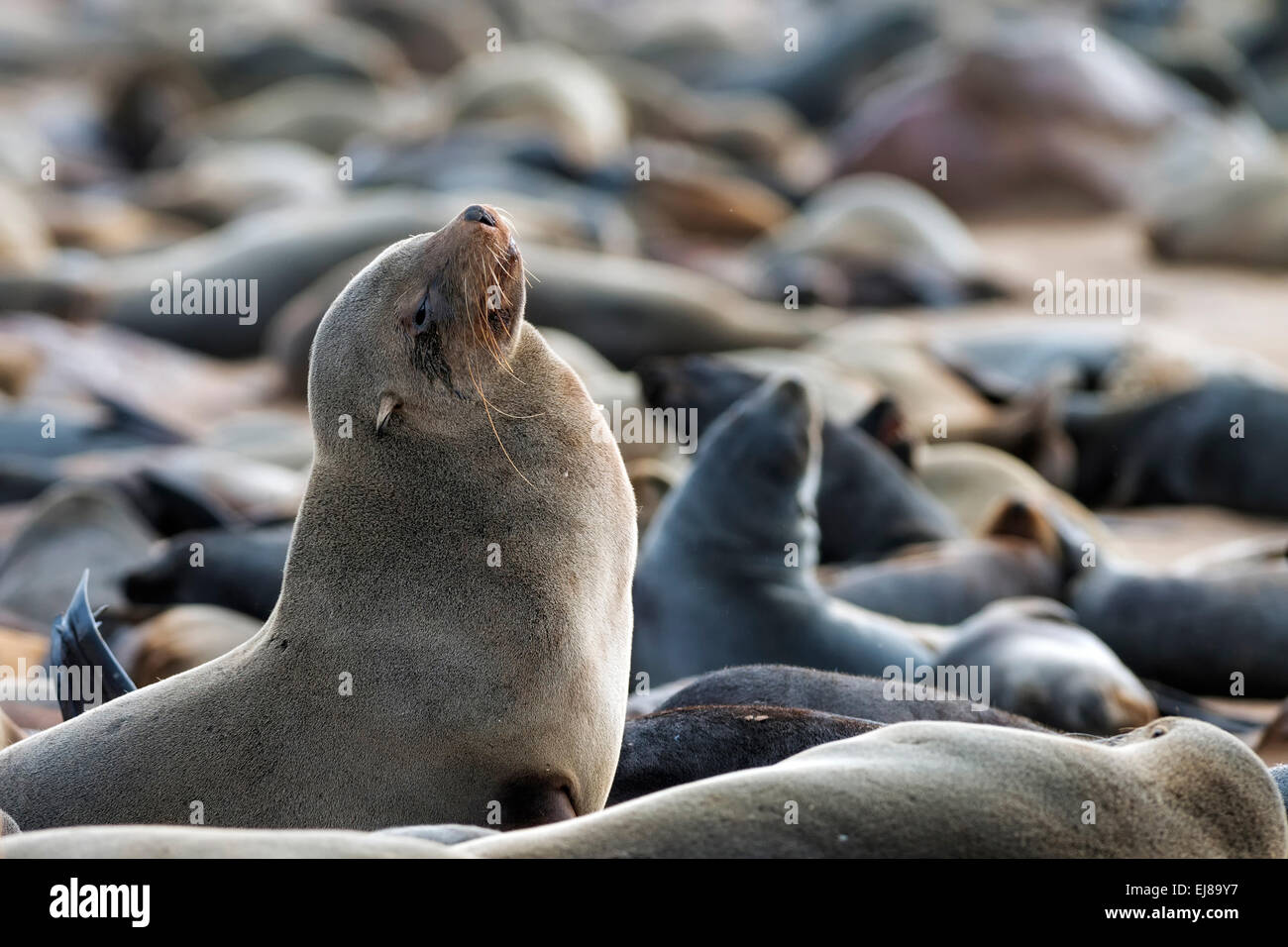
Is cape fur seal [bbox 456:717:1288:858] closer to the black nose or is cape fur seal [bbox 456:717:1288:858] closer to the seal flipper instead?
the black nose

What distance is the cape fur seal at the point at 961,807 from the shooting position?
8.34 ft

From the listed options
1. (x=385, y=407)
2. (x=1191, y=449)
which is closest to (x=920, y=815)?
(x=385, y=407)

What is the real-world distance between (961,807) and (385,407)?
140 cm

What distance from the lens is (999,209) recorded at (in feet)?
54.7

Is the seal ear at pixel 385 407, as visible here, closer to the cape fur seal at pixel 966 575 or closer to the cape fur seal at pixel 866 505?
the cape fur seal at pixel 966 575

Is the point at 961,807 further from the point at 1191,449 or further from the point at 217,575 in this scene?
the point at 1191,449

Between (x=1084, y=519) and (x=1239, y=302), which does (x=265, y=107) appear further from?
(x=1084, y=519)

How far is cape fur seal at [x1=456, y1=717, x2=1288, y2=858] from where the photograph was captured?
100 inches

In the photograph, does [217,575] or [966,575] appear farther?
[966,575]

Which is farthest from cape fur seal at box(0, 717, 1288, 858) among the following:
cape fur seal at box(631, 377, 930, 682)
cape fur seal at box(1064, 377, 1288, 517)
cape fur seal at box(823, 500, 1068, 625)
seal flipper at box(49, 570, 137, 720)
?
cape fur seal at box(1064, 377, 1288, 517)

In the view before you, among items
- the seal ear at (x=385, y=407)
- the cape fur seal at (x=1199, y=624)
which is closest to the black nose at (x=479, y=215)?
the seal ear at (x=385, y=407)

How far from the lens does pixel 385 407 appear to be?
11.5 ft

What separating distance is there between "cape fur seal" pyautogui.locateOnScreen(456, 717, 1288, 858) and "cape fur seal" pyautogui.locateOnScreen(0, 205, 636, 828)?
2.22 feet

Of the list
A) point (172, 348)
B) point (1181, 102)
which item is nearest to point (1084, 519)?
point (172, 348)
